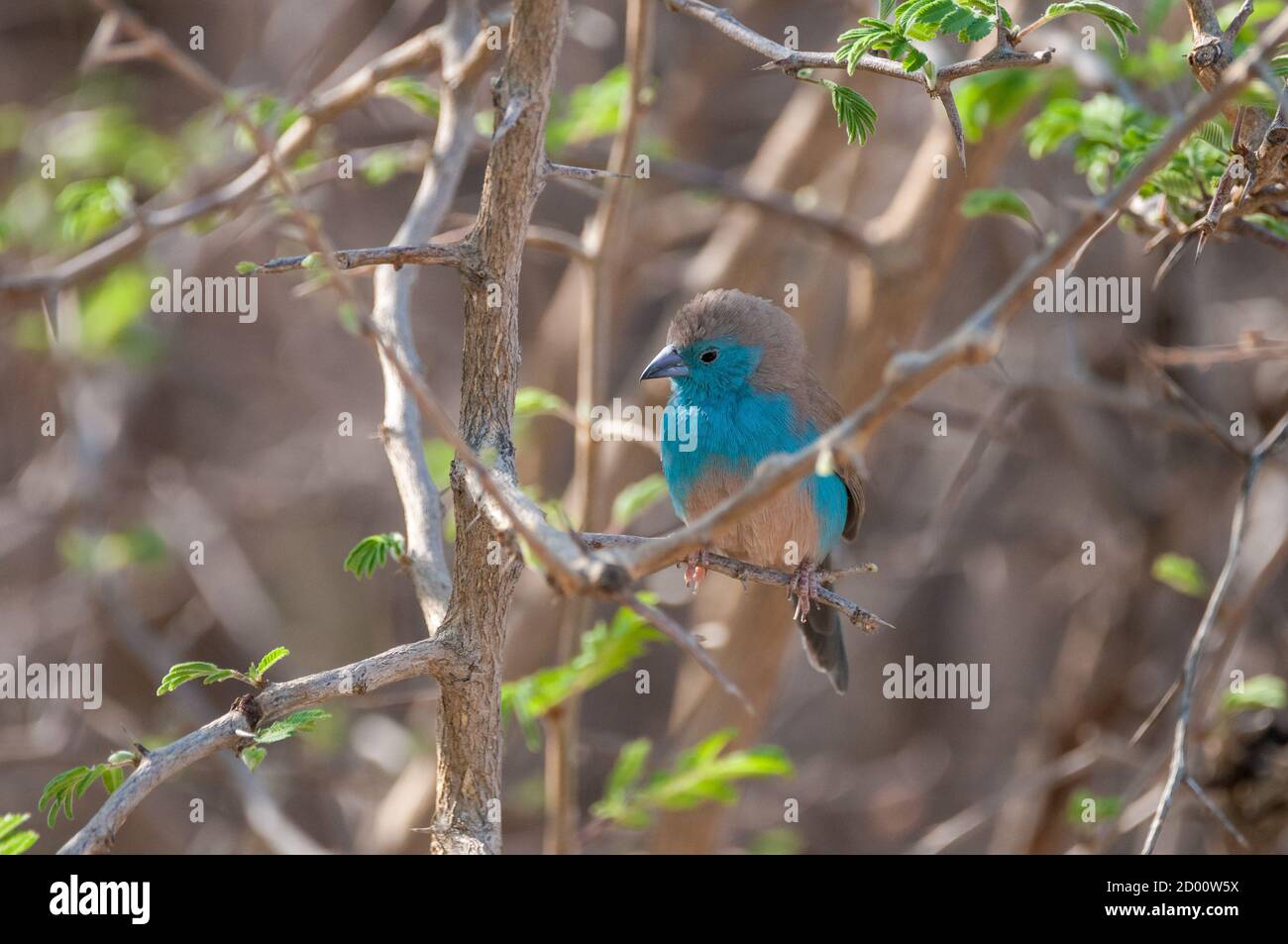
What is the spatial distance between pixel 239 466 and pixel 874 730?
15.6ft

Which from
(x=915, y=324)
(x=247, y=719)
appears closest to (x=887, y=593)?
(x=915, y=324)

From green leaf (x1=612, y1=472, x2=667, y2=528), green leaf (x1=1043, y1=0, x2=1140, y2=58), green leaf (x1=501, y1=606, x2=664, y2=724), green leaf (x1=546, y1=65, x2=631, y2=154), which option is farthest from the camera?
green leaf (x1=546, y1=65, x2=631, y2=154)

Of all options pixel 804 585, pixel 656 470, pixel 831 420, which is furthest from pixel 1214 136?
pixel 656 470

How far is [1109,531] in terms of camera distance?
22.6 ft

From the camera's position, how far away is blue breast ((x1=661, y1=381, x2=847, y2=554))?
165 inches

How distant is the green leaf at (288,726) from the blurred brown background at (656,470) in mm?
2594

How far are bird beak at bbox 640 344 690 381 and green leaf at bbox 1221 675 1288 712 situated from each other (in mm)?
2331
